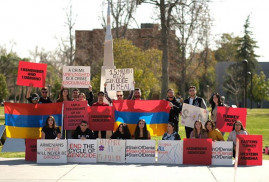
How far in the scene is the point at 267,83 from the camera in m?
92.0

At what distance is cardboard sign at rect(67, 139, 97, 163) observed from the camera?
1371cm

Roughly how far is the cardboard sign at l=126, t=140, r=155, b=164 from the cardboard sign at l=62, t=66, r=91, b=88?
373 cm

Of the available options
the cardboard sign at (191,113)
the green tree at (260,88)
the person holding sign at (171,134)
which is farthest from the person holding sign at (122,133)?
the green tree at (260,88)

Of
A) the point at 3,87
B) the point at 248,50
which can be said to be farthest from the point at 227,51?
the point at 3,87

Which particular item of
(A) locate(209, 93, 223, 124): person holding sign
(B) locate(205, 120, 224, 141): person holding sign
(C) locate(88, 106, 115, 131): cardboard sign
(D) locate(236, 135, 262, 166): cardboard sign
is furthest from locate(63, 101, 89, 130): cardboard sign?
(D) locate(236, 135, 262, 166): cardboard sign

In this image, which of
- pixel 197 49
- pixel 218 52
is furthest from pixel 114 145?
pixel 218 52

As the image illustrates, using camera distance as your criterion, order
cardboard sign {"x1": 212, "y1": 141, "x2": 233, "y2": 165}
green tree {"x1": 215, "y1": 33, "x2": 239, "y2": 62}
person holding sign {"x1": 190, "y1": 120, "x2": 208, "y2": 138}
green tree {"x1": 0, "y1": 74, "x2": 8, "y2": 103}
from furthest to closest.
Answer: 1. green tree {"x1": 215, "y1": 33, "x2": 239, "y2": 62}
2. green tree {"x1": 0, "y1": 74, "x2": 8, "y2": 103}
3. person holding sign {"x1": 190, "y1": 120, "x2": 208, "y2": 138}
4. cardboard sign {"x1": 212, "y1": 141, "x2": 233, "y2": 165}

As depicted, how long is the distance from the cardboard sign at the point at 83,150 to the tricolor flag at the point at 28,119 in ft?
5.02

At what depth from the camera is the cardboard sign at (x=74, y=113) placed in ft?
48.3

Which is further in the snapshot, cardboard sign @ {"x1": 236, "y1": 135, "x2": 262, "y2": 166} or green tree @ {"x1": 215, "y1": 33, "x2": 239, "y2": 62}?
green tree @ {"x1": 215, "y1": 33, "x2": 239, "y2": 62}

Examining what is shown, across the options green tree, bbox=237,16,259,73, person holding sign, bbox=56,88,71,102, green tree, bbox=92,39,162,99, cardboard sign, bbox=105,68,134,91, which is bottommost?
person holding sign, bbox=56,88,71,102

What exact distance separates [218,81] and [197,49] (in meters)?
45.6

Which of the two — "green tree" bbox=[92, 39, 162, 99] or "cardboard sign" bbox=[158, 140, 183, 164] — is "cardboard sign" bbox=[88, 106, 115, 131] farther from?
"green tree" bbox=[92, 39, 162, 99]

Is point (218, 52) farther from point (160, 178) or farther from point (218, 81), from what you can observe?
point (160, 178)
